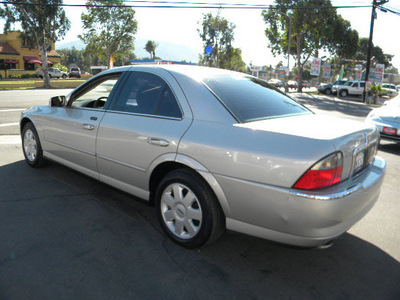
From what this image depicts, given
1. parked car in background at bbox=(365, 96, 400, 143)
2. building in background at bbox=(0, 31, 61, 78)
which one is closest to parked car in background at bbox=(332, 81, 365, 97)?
parked car in background at bbox=(365, 96, 400, 143)

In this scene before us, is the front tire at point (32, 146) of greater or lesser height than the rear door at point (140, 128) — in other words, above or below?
below

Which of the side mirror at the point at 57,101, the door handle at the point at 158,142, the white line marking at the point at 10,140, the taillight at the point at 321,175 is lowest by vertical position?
the white line marking at the point at 10,140

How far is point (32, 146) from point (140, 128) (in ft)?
8.55

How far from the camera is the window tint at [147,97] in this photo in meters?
3.10

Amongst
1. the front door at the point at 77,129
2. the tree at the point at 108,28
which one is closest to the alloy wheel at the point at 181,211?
the front door at the point at 77,129

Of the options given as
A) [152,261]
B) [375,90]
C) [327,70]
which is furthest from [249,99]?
[327,70]

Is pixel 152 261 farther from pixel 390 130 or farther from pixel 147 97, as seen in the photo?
pixel 390 130

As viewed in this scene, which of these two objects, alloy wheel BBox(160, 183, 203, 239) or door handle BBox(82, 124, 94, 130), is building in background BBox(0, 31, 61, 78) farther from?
alloy wheel BBox(160, 183, 203, 239)

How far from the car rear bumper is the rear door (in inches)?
26.6

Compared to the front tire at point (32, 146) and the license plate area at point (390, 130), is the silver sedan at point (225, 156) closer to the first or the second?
the front tire at point (32, 146)

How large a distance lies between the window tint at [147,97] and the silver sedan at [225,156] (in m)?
0.01

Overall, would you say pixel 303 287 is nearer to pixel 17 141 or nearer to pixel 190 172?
pixel 190 172

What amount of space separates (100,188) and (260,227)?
2.54m

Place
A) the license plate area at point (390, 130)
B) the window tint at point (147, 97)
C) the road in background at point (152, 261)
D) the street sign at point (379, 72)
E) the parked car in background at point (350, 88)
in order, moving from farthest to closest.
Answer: the parked car in background at point (350, 88) → the street sign at point (379, 72) → the license plate area at point (390, 130) → the window tint at point (147, 97) → the road in background at point (152, 261)
